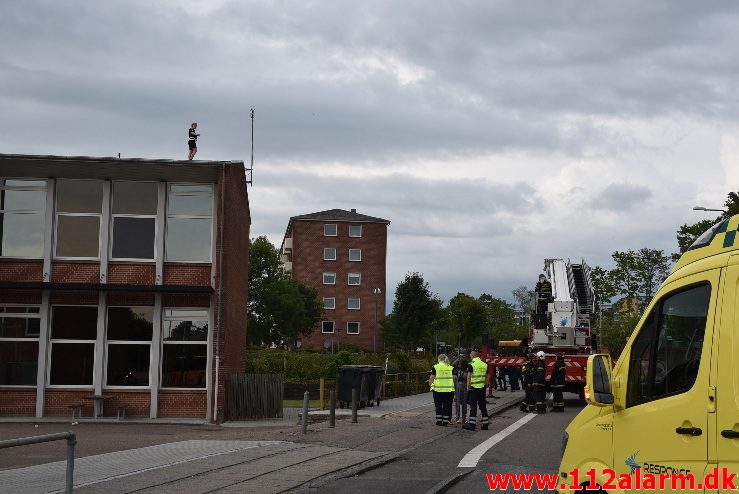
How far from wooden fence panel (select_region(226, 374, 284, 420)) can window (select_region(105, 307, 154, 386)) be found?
8.35 ft

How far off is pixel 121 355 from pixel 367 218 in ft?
217

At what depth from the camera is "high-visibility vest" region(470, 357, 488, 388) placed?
20.8m

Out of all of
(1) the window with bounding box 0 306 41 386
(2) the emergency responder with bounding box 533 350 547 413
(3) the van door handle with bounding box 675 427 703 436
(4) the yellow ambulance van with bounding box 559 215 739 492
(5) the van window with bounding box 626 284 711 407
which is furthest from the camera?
(1) the window with bounding box 0 306 41 386

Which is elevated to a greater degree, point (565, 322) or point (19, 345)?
point (565, 322)

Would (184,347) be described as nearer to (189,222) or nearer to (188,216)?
(189,222)

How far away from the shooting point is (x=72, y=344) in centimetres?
2642

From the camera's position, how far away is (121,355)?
26.4 meters

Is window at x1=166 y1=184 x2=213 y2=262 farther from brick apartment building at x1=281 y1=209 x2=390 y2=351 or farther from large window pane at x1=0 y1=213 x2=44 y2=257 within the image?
brick apartment building at x1=281 y1=209 x2=390 y2=351

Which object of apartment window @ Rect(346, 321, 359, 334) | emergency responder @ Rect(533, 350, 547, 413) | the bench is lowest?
the bench

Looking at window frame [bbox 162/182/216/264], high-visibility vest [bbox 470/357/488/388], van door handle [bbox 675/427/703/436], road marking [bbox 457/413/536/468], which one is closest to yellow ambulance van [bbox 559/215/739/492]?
van door handle [bbox 675/427/703/436]

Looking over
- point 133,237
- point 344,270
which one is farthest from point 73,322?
point 344,270

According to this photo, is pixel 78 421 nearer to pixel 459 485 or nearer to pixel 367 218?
pixel 459 485

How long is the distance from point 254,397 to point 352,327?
207ft

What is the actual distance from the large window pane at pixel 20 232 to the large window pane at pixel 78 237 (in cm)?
55
